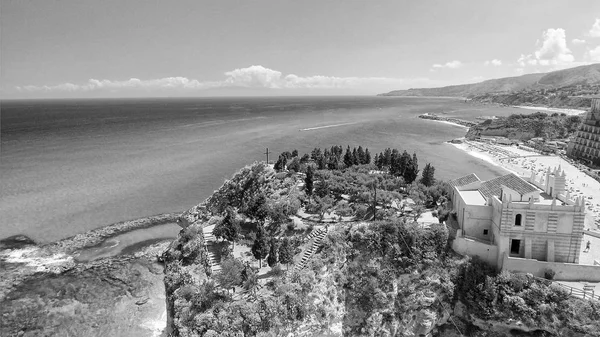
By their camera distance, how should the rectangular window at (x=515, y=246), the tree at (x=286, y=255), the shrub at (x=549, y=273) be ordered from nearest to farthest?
the shrub at (x=549, y=273) → the rectangular window at (x=515, y=246) → the tree at (x=286, y=255)

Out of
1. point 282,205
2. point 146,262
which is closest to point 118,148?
point 146,262

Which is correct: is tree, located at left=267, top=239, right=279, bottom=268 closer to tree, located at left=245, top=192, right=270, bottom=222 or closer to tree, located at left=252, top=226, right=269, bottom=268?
tree, located at left=252, top=226, right=269, bottom=268

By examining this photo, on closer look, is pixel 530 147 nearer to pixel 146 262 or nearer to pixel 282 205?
pixel 282 205

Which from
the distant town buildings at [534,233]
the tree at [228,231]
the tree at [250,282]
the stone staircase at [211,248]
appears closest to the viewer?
the distant town buildings at [534,233]

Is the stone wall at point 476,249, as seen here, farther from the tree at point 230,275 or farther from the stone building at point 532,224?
the tree at point 230,275

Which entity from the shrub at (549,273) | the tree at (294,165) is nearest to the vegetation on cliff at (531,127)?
the tree at (294,165)

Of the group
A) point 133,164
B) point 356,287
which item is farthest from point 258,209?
point 133,164

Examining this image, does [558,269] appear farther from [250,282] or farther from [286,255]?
[250,282]
